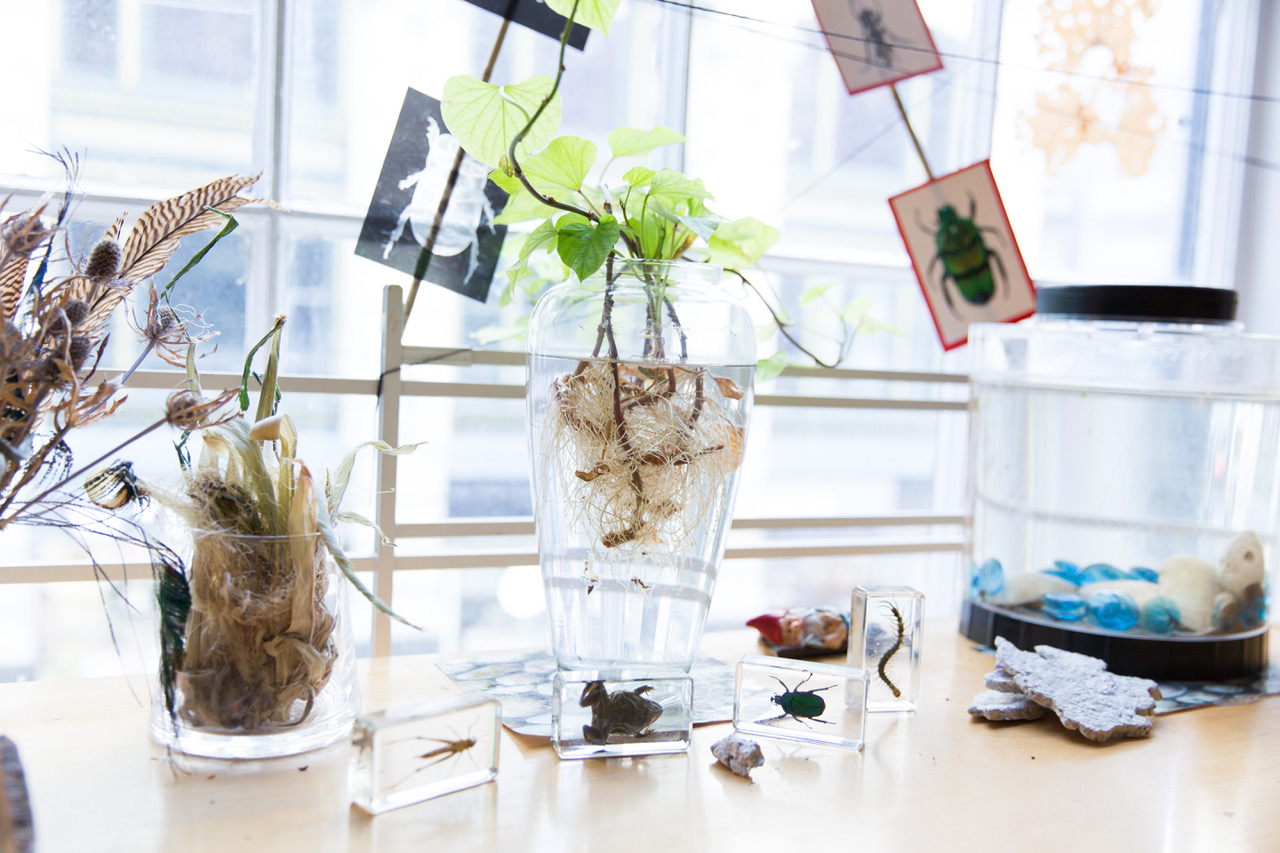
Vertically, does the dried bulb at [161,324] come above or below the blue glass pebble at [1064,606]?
above

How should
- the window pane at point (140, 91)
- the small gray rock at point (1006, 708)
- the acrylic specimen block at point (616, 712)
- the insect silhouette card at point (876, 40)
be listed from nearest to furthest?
the acrylic specimen block at point (616, 712) < the small gray rock at point (1006, 708) < the window pane at point (140, 91) < the insect silhouette card at point (876, 40)

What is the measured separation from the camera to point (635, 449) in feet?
2.09

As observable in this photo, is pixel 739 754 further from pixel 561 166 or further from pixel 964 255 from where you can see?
pixel 964 255

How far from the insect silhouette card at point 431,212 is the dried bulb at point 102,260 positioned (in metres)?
0.33

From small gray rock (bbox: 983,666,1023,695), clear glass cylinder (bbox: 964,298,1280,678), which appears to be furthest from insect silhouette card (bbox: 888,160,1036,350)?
small gray rock (bbox: 983,666,1023,695)

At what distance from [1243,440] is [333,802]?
82 cm

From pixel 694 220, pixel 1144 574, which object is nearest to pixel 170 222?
pixel 694 220

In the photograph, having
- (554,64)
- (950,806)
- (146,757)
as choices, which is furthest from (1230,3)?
(146,757)

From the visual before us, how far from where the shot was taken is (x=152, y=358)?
847mm

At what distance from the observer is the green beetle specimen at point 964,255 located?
112cm

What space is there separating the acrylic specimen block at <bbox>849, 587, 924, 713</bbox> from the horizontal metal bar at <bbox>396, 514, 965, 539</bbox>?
0.27m

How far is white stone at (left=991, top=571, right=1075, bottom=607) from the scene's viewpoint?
87cm

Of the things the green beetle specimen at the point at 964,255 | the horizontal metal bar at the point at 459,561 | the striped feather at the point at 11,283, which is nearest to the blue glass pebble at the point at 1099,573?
the horizontal metal bar at the point at 459,561

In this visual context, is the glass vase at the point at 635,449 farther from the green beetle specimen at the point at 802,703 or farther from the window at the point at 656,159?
the window at the point at 656,159
